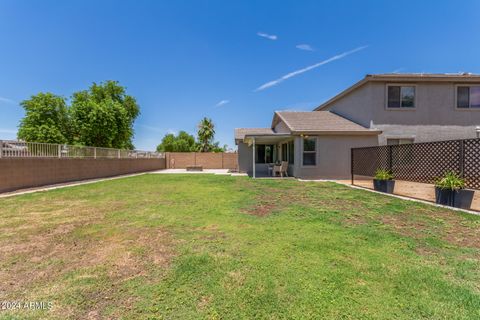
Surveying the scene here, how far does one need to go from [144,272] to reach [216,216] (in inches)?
97.3

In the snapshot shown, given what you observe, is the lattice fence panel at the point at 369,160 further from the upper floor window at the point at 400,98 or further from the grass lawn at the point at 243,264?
the grass lawn at the point at 243,264

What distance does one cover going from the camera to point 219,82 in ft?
68.5

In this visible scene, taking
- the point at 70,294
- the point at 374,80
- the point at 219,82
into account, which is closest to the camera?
the point at 70,294

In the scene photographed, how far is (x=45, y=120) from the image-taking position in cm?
2134

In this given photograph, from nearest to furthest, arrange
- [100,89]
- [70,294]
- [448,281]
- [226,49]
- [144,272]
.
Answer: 1. [70,294]
2. [448,281]
3. [144,272]
4. [226,49]
5. [100,89]

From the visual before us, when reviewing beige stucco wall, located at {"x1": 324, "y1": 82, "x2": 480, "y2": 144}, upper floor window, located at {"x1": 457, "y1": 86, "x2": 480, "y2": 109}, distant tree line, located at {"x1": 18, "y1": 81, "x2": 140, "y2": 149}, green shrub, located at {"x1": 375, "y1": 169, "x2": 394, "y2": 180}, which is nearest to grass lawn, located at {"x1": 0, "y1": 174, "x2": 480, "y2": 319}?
green shrub, located at {"x1": 375, "y1": 169, "x2": 394, "y2": 180}

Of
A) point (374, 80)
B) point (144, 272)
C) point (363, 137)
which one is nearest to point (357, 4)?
point (374, 80)

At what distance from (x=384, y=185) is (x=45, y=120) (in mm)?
27949

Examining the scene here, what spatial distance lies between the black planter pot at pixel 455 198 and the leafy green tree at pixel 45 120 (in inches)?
1073

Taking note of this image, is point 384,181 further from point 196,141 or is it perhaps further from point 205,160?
point 196,141

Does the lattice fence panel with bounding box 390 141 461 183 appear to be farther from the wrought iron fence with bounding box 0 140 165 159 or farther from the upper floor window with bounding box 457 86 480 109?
the wrought iron fence with bounding box 0 140 165 159

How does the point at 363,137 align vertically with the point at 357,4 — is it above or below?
below

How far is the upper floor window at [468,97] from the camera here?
12.1 meters

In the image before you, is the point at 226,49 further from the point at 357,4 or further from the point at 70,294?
the point at 70,294
